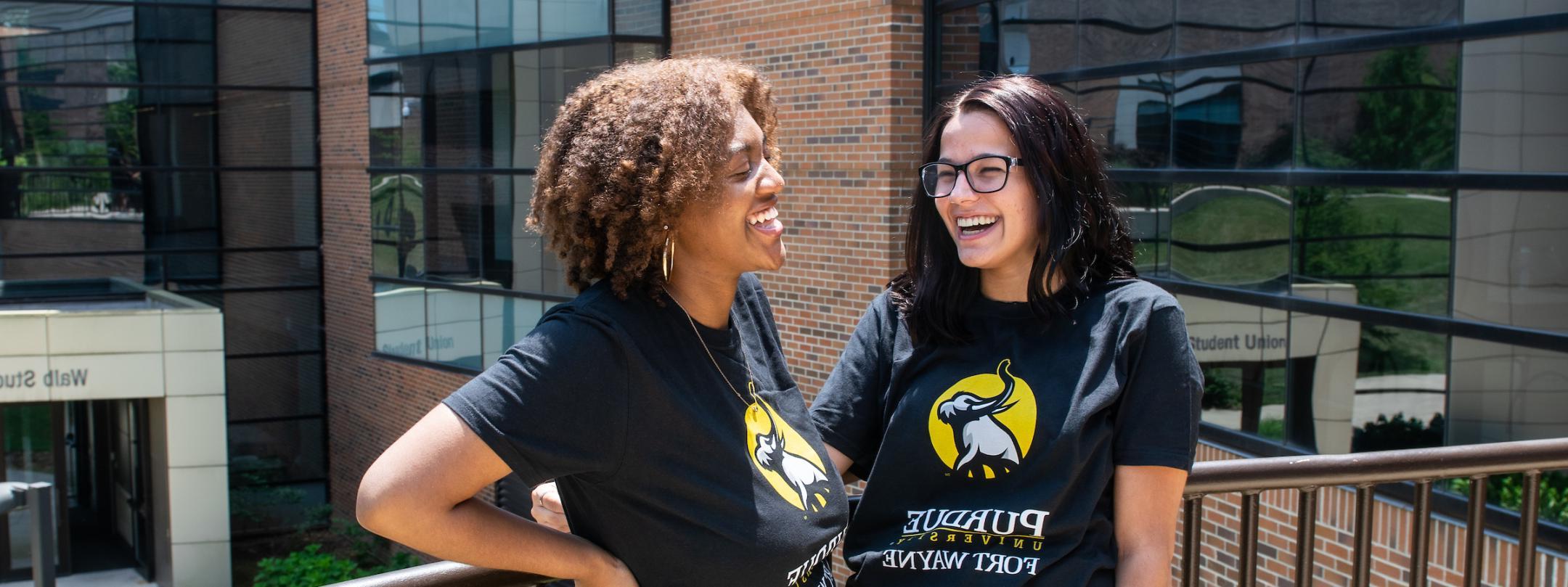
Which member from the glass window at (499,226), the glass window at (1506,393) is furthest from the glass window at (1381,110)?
the glass window at (499,226)

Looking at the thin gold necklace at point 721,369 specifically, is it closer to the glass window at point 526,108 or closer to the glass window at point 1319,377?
the glass window at point 1319,377

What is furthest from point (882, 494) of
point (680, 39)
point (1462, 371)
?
point (680, 39)

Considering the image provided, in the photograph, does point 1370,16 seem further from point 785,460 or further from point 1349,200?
point 785,460

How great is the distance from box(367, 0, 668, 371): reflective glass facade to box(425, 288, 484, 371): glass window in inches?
0.8

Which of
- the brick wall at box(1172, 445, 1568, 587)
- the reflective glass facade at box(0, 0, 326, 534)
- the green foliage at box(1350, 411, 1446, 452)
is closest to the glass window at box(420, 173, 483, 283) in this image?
the reflective glass facade at box(0, 0, 326, 534)

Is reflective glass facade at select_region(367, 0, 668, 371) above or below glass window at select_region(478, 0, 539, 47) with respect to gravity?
below

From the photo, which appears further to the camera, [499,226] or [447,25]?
[447,25]

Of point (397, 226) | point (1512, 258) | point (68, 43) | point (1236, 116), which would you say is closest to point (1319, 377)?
point (1512, 258)

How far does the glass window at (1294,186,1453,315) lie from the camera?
22.4 feet

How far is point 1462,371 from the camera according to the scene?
6715 mm

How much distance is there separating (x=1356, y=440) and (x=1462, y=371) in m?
0.82

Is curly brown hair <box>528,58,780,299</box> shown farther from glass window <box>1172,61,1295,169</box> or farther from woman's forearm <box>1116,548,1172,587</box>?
glass window <box>1172,61,1295,169</box>

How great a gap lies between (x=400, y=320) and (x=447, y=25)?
4.24m

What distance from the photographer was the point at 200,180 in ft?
64.4
